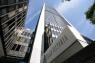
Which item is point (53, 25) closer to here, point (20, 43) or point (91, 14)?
point (20, 43)

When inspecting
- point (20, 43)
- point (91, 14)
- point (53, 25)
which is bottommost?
point (53, 25)

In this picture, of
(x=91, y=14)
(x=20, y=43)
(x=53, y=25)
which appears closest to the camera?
(x=91, y=14)

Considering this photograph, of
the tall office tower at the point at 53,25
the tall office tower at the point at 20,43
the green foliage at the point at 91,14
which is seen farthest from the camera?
the tall office tower at the point at 53,25

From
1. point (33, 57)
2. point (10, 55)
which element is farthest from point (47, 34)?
point (10, 55)

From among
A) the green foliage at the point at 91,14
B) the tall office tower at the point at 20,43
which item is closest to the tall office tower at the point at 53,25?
the tall office tower at the point at 20,43

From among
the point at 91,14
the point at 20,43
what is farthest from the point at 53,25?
the point at 91,14

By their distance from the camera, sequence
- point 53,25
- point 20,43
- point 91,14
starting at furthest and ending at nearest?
point 53,25 < point 20,43 < point 91,14

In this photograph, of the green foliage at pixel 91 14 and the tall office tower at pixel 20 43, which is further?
the tall office tower at pixel 20 43

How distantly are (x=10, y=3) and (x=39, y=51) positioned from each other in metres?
29.2

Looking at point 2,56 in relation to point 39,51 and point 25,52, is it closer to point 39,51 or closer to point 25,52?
point 25,52

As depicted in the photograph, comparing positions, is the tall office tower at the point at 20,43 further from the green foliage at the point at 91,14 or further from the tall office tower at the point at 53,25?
the green foliage at the point at 91,14

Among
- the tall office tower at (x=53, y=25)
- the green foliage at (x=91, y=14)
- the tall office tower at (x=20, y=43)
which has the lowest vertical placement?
the tall office tower at (x=53, y=25)

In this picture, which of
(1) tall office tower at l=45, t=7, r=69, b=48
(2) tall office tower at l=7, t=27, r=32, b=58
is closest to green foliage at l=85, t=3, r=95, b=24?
(2) tall office tower at l=7, t=27, r=32, b=58

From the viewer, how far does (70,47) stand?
104 feet
